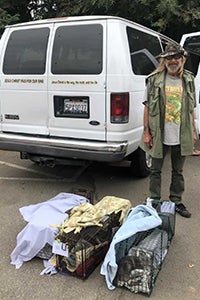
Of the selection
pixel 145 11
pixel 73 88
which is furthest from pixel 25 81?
pixel 145 11

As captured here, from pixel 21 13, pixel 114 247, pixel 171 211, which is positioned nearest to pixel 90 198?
pixel 171 211

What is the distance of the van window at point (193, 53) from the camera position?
20.7ft

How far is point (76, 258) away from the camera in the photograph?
117 inches

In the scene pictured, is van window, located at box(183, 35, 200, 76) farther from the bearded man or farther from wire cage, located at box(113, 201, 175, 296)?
wire cage, located at box(113, 201, 175, 296)

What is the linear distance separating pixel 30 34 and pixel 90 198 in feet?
7.36

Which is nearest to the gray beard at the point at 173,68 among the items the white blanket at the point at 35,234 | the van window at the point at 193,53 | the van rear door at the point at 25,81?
the van rear door at the point at 25,81

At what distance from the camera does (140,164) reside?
5.20 meters

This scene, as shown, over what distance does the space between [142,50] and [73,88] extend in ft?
4.27

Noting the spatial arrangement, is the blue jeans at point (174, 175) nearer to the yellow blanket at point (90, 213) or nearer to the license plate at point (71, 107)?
the yellow blanket at point (90, 213)

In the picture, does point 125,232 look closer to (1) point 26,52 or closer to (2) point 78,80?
(2) point 78,80

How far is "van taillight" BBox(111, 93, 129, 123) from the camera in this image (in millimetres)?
4214

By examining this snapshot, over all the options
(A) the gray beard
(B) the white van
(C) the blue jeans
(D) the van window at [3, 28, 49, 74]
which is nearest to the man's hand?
(C) the blue jeans

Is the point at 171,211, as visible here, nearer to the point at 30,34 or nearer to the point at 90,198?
the point at 90,198

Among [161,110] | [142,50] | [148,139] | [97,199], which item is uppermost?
[142,50]
